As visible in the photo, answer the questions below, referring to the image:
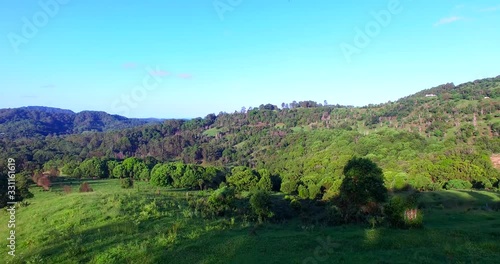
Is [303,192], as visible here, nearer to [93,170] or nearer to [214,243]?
[214,243]

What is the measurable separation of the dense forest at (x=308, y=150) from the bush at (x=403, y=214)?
97.7ft

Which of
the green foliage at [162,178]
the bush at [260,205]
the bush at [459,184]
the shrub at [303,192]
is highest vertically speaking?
the bush at [260,205]

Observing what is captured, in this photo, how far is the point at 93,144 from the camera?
162875mm

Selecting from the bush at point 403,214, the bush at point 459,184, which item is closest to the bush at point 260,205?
the bush at point 403,214

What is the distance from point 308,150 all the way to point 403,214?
375ft

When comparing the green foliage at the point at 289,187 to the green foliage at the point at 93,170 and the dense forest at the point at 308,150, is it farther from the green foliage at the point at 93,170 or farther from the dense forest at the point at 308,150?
the green foliage at the point at 93,170

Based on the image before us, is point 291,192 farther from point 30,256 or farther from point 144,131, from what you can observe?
point 144,131

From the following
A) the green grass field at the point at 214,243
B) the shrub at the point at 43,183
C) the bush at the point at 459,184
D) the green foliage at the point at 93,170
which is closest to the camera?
the green grass field at the point at 214,243

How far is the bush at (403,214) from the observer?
54.9 ft

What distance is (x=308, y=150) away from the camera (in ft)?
427

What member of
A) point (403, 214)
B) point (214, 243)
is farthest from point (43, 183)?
point (403, 214)

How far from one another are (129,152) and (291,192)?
122m

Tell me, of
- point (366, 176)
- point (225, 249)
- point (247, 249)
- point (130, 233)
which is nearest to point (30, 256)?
point (130, 233)

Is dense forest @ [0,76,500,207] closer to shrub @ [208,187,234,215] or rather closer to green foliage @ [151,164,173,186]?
green foliage @ [151,164,173,186]
